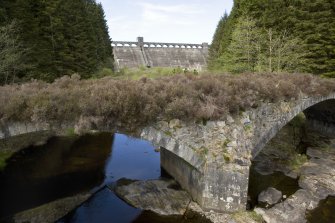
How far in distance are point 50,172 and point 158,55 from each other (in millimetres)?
49674

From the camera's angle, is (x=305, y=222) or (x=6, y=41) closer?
(x=305, y=222)

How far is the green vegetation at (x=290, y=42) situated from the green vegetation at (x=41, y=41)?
56.5ft

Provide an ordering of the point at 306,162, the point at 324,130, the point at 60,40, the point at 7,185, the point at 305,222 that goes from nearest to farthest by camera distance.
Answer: the point at 305,222 < the point at 7,185 < the point at 306,162 < the point at 324,130 < the point at 60,40

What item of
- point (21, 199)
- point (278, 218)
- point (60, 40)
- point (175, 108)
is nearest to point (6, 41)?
point (60, 40)

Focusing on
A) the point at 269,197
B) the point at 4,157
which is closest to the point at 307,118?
the point at 269,197

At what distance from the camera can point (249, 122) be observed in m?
12.3

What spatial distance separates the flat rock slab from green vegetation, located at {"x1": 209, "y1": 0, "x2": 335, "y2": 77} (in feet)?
57.2

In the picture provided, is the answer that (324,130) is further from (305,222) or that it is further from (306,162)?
(305,222)

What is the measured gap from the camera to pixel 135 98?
10.2 metres

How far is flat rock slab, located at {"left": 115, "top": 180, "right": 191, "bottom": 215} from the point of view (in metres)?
12.0

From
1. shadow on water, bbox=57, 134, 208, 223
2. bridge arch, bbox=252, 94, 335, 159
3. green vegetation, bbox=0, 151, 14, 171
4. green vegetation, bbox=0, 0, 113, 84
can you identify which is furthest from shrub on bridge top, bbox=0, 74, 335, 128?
green vegetation, bbox=0, 0, 113, 84

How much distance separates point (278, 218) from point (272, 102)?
5.56 meters

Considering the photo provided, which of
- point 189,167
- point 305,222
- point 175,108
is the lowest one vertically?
point 305,222

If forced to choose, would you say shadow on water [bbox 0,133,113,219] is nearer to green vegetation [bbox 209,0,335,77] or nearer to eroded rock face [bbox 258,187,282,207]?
eroded rock face [bbox 258,187,282,207]
